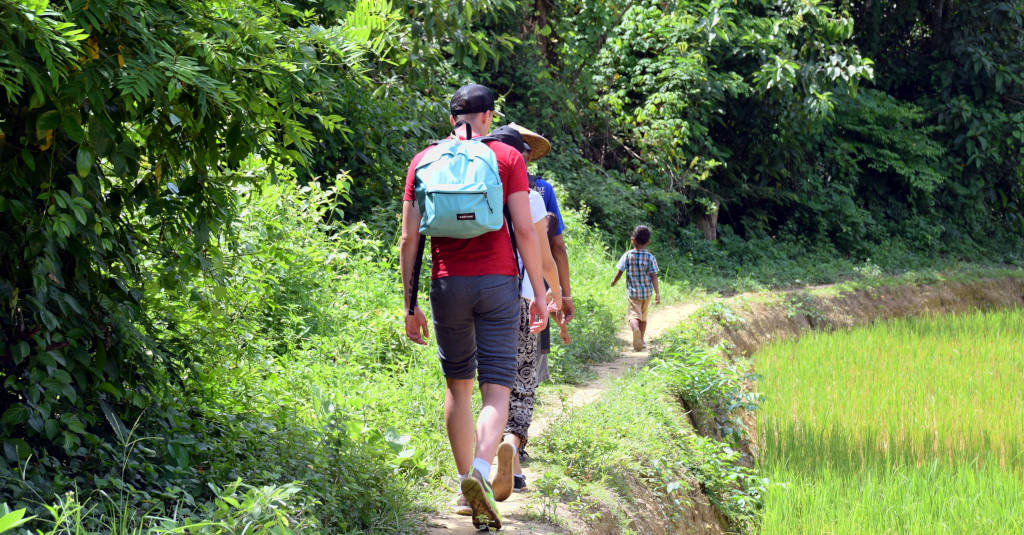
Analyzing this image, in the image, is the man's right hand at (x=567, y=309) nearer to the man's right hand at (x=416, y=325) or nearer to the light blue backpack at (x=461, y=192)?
the man's right hand at (x=416, y=325)

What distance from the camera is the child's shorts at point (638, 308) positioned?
7914 mm

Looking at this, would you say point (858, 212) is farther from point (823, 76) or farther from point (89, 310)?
point (89, 310)

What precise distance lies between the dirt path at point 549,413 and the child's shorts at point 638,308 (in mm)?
315

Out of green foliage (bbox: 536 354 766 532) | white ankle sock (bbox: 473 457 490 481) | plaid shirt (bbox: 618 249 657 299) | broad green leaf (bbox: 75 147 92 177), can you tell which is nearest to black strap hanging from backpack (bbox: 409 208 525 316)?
white ankle sock (bbox: 473 457 490 481)

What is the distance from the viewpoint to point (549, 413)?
5305 millimetres

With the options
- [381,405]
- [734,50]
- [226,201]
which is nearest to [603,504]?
[381,405]

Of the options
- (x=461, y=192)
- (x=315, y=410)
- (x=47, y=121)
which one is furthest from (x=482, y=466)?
(x=47, y=121)

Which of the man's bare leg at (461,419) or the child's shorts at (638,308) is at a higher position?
the man's bare leg at (461,419)

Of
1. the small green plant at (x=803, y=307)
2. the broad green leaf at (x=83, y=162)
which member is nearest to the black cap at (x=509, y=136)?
the broad green leaf at (x=83, y=162)

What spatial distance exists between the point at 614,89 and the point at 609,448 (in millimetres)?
10753

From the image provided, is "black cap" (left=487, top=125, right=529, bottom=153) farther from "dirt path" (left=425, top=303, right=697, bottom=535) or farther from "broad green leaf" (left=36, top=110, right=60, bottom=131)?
"broad green leaf" (left=36, top=110, right=60, bottom=131)

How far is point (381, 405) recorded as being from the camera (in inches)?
159

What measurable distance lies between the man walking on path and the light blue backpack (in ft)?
0.44

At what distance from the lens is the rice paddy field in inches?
191
